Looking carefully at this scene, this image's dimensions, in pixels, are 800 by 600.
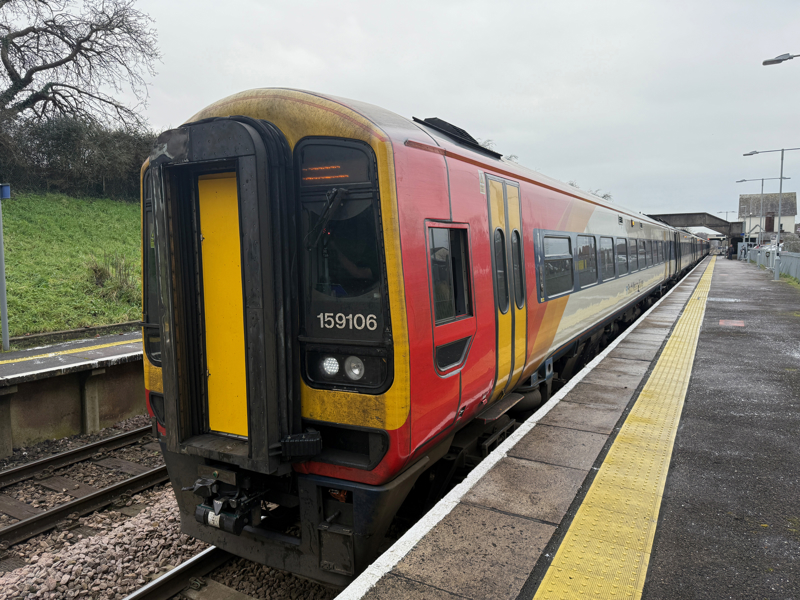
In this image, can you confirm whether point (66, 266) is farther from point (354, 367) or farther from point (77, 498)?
point (354, 367)

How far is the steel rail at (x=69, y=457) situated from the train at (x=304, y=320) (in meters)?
3.28

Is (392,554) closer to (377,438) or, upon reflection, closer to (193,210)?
(377,438)

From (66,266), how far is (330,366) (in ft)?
47.9

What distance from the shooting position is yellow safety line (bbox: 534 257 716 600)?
2.80 meters

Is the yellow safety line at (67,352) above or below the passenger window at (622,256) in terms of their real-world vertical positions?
below

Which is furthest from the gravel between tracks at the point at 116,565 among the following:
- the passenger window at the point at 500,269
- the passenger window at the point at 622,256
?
the passenger window at the point at 622,256

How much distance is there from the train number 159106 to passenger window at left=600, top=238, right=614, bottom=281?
6806 mm

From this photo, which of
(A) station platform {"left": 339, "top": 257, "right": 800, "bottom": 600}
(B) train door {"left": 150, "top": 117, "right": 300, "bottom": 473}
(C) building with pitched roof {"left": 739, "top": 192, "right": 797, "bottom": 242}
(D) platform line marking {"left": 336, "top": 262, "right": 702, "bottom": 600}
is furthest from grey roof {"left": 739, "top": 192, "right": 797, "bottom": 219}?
(B) train door {"left": 150, "top": 117, "right": 300, "bottom": 473}

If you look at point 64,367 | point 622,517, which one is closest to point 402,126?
point 622,517

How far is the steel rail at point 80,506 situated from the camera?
4625mm

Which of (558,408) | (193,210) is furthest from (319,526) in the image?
(558,408)

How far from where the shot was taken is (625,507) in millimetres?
3607

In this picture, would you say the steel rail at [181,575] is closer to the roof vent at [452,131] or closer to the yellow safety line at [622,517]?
the yellow safety line at [622,517]

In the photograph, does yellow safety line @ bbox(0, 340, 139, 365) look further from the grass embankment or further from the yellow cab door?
the yellow cab door
